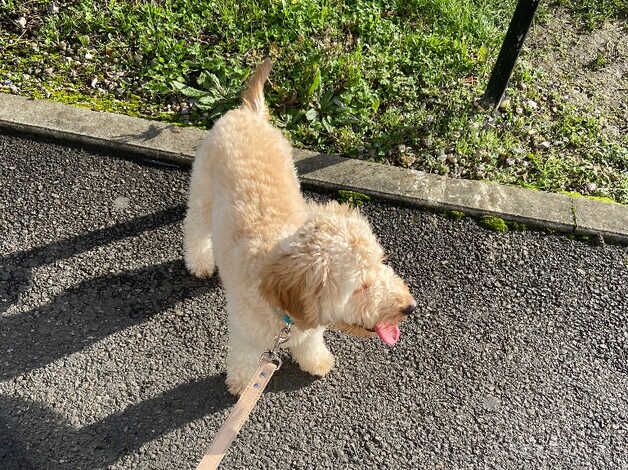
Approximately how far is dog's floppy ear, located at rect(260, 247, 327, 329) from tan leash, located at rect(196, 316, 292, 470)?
0.16 meters

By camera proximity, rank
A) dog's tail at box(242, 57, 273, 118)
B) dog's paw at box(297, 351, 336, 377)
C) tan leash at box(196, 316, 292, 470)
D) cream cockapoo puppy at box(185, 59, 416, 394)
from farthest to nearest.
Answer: dog's tail at box(242, 57, 273, 118) < dog's paw at box(297, 351, 336, 377) < cream cockapoo puppy at box(185, 59, 416, 394) < tan leash at box(196, 316, 292, 470)

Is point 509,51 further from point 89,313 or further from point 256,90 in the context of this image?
point 89,313

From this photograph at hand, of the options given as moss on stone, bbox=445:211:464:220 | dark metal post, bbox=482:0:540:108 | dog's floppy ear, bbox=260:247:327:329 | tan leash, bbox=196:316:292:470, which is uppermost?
dark metal post, bbox=482:0:540:108

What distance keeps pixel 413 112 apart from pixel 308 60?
102 centimetres

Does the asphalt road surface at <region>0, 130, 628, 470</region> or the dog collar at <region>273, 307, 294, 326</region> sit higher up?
the dog collar at <region>273, 307, 294, 326</region>

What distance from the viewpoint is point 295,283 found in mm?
2104

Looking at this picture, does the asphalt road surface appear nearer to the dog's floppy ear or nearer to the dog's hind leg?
the dog's hind leg

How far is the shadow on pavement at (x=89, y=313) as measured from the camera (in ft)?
10.1

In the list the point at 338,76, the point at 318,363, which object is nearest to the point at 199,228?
the point at 318,363

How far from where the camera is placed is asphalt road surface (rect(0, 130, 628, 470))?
287cm

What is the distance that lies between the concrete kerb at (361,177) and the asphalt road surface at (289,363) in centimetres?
14

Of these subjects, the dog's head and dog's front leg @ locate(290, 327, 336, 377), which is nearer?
the dog's head

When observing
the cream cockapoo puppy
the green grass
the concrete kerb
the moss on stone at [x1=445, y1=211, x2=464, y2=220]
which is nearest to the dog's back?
the cream cockapoo puppy

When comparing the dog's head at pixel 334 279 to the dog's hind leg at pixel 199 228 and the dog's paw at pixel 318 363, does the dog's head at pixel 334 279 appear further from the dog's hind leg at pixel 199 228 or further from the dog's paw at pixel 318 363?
the dog's hind leg at pixel 199 228
